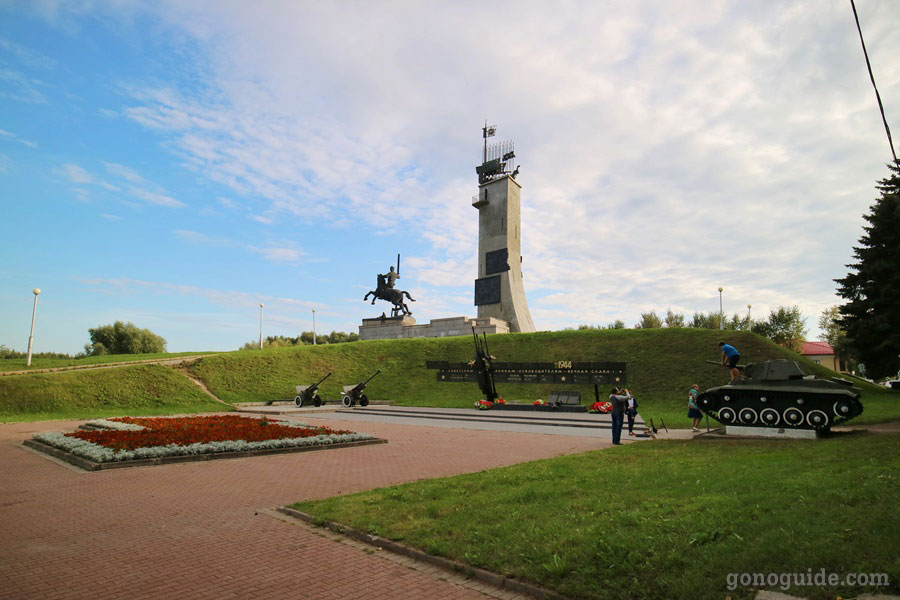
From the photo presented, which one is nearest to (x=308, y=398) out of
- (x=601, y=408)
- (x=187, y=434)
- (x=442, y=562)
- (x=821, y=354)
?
(x=187, y=434)

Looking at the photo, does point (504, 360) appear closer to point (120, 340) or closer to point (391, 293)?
point (391, 293)

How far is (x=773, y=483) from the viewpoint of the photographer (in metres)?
6.50

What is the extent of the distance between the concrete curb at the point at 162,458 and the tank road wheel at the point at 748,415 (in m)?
9.59

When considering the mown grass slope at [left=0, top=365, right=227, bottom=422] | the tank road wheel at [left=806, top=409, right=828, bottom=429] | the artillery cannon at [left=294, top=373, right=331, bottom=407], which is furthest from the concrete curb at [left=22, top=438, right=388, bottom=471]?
the artillery cannon at [left=294, top=373, right=331, bottom=407]

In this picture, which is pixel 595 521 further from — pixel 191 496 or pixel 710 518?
pixel 191 496

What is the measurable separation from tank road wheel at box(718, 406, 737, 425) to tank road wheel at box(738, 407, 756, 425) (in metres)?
0.16

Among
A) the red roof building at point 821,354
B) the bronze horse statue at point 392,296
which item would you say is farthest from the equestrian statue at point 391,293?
the red roof building at point 821,354

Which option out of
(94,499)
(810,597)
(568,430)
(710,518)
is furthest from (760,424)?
(94,499)

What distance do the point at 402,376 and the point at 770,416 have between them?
81.5 ft

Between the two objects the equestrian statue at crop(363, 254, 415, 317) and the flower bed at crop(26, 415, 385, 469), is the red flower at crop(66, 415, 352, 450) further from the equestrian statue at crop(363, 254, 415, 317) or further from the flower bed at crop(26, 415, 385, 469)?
the equestrian statue at crop(363, 254, 415, 317)

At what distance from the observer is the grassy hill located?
25625 mm

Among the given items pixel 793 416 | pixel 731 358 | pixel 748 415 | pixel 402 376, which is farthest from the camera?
pixel 402 376

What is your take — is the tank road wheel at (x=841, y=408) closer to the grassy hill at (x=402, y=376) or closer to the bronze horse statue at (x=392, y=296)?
the grassy hill at (x=402, y=376)

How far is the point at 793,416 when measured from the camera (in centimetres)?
1247
